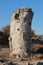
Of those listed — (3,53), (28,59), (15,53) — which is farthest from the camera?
(3,53)

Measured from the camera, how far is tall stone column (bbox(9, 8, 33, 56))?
2344 cm

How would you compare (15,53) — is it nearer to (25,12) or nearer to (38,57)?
(38,57)

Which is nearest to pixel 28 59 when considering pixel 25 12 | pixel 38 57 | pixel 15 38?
pixel 38 57

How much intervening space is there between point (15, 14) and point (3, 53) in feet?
14.1

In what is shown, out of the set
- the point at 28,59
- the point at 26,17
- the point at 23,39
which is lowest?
the point at 28,59

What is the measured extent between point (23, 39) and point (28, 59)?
2.25 m

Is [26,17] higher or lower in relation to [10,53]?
higher

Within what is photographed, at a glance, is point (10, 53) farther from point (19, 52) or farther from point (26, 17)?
point (26, 17)

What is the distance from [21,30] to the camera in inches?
924

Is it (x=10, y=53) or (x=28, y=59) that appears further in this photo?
(x=10, y=53)

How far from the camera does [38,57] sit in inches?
898

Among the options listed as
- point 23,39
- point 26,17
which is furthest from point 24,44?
point 26,17

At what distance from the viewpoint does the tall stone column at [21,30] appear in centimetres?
2344

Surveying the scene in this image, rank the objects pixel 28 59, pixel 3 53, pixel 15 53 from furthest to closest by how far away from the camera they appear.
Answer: pixel 3 53, pixel 15 53, pixel 28 59
